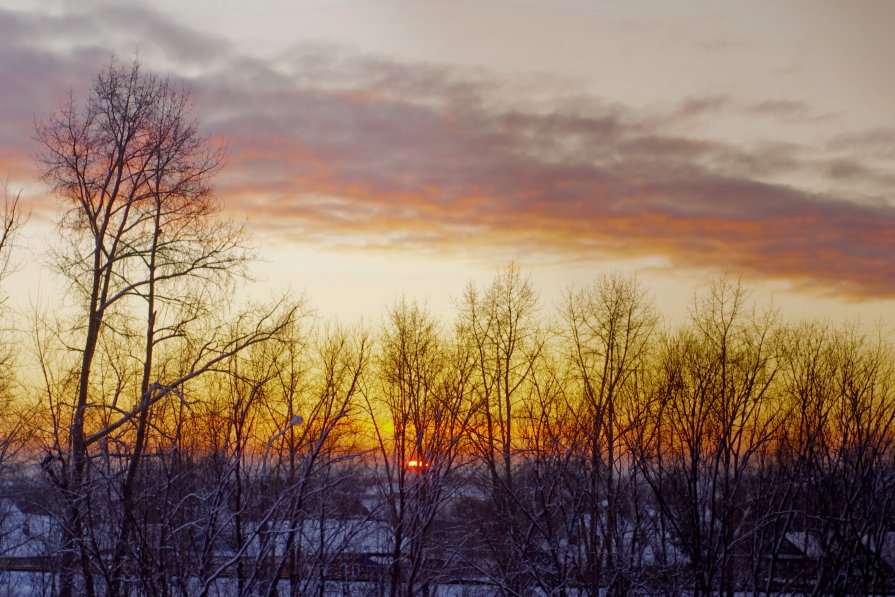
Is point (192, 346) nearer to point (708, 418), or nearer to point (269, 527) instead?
point (269, 527)

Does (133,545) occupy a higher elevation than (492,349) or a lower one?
lower

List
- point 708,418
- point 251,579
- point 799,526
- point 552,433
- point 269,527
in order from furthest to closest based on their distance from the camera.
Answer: point 799,526, point 708,418, point 552,433, point 269,527, point 251,579

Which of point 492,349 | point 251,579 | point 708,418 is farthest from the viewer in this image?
point 492,349

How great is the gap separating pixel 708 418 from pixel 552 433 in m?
4.94

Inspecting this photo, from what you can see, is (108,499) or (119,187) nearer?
(108,499)

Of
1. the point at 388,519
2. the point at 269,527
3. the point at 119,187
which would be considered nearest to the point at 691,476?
the point at 388,519

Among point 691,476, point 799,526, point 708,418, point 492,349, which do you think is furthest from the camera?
point 492,349

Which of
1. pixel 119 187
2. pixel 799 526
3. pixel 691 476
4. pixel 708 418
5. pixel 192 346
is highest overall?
pixel 119 187

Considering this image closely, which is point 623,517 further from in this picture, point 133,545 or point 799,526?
point 799,526

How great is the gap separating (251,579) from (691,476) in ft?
30.6

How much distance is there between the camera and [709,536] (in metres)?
15.6

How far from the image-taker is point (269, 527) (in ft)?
31.3

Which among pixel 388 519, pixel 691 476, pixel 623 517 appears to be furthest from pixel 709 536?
pixel 388 519

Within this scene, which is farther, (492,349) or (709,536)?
(492,349)
